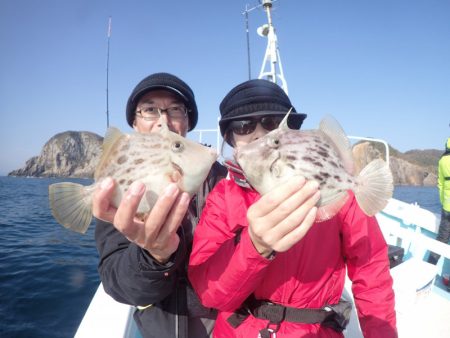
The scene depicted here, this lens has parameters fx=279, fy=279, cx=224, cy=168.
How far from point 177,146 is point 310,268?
1.50m

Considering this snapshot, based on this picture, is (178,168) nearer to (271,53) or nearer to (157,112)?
(157,112)

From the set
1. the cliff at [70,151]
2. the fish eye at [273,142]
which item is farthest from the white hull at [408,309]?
the cliff at [70,151]

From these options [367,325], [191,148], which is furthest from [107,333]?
[367,325]

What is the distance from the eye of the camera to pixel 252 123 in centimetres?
268

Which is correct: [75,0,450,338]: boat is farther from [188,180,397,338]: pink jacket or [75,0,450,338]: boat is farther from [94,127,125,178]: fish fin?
[94,127,125,178]: fish fin

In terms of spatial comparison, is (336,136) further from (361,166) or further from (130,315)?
(130,315)

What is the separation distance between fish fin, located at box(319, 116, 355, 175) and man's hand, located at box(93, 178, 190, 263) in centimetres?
118

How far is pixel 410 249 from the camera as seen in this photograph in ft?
21.7

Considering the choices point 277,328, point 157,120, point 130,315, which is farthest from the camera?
point 130,315

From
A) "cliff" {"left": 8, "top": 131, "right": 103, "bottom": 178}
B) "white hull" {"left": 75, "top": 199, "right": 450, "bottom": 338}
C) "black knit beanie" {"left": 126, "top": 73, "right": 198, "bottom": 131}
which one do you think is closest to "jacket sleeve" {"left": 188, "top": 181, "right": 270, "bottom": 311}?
"black knit beanie" {"left": 126, "top": 73, "right": 198, "bottom": 131}

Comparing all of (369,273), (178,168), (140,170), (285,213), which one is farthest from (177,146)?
(369,273)

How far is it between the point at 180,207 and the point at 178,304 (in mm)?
1357

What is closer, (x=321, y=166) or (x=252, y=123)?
(x=321, y=166)

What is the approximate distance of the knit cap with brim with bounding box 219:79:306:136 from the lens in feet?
8.86
